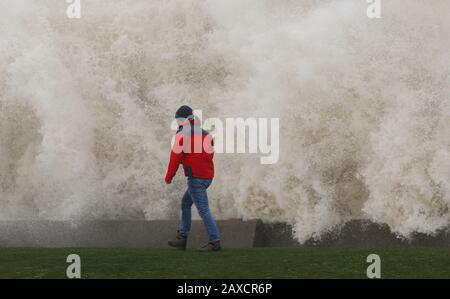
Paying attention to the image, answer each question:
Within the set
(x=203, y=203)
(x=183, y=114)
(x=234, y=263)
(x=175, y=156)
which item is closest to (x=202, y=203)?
(x=203, y=203)

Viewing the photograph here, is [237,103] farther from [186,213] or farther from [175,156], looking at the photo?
[175,156]

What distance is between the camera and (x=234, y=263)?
10.1m

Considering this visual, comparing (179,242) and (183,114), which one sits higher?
(183,114)

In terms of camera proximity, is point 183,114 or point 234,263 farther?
point 183,114

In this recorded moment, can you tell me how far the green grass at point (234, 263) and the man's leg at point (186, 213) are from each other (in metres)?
0.30

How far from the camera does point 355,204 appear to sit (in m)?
12.8

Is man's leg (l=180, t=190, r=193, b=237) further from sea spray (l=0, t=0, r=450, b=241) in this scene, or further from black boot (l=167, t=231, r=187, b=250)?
sea spray (l=0, t=0, r=450, b=241)

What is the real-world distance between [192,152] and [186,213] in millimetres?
769

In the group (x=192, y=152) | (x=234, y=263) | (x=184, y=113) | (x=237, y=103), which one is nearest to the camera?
(x=234, y=263)

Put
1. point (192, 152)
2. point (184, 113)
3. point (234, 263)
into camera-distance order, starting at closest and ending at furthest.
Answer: point (234, 263) → point (192, 152) → point (184, 113)

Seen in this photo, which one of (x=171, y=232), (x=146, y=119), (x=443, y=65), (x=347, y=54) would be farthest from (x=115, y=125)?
(x=443, y=65)

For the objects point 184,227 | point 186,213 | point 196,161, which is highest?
point 196,161

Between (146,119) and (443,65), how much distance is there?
4.33 m
